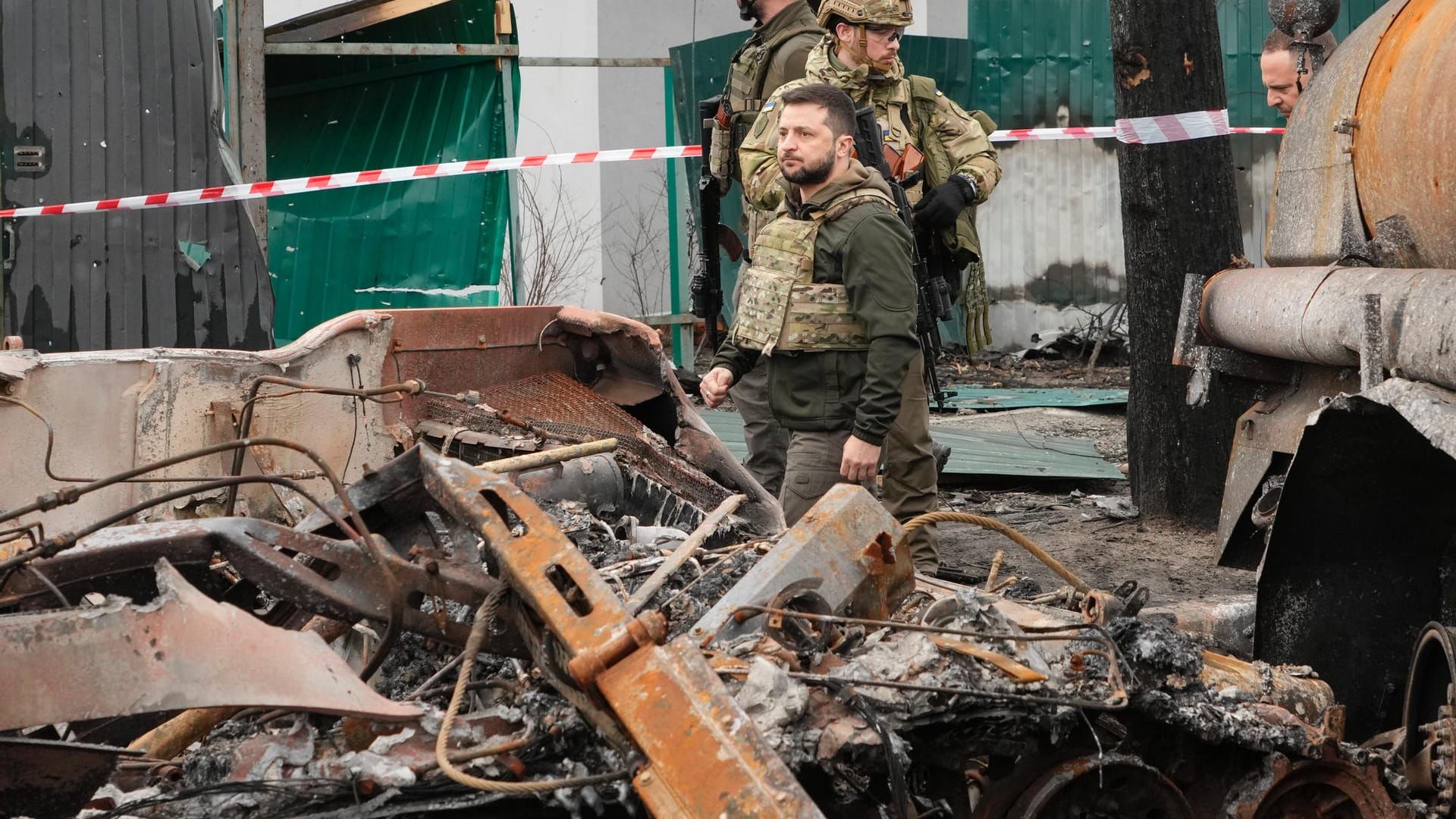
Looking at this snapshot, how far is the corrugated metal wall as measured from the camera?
11812 millimetres

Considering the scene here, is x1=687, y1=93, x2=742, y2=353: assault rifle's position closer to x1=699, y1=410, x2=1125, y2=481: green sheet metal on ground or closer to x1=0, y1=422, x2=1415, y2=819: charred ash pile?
x1=699, y1=410, x2=1125, y2=481: green sheet metal on ground

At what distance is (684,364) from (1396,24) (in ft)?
23.6

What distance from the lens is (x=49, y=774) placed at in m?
2.37

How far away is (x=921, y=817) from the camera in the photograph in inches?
102

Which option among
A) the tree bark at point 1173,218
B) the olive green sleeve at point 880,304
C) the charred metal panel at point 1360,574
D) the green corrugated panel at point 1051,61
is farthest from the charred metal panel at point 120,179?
the green corrugated panel at point 1051,61

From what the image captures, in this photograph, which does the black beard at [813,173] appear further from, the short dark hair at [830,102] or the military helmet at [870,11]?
the military helmet at [870,11]

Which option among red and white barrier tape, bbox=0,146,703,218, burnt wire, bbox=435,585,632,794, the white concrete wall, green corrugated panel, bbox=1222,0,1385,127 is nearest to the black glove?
red and white barrier tape, bbox=0,146,703,218

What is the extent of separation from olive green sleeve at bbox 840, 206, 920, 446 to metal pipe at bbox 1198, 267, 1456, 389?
926 millimetres

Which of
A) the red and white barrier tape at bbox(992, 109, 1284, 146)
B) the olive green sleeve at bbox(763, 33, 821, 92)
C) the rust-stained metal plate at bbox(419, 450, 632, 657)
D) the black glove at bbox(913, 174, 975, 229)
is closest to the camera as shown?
the rust-stained metal plate at bbox(419, 450, 632, 657)

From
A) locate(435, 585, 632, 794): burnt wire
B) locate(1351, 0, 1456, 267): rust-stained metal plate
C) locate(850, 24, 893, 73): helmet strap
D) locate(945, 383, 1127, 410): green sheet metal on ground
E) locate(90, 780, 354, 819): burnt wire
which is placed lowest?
locate(90, 780, 354, 819): burnt wire

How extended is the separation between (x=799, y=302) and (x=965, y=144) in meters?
1.56

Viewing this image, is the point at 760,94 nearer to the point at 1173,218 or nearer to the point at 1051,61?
the point at 1173,218

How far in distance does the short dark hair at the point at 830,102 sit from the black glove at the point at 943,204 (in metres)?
0.89

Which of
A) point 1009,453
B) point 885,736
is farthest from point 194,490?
point 1009,453
